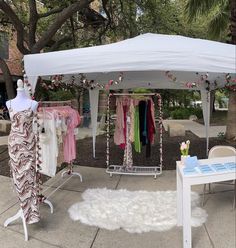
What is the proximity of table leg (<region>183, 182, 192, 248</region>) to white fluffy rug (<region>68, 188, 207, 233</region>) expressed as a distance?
623 millimetres

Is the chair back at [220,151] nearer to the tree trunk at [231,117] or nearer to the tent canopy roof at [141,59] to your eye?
the tent canopy roof at [141,59]

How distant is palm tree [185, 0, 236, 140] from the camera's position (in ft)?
35.2

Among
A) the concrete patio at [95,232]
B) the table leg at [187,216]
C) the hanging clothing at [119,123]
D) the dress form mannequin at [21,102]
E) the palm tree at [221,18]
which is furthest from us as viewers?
the palm tree at [221,18]

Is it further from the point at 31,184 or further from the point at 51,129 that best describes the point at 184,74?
the point at 31,184

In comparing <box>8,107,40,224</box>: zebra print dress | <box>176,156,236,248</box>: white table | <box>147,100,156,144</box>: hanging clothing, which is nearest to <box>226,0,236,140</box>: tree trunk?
<box>147,100,156,144</box>: hanging clothing

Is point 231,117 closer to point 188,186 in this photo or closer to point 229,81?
point 229,81

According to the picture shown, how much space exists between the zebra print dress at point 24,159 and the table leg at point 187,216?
1934 mm

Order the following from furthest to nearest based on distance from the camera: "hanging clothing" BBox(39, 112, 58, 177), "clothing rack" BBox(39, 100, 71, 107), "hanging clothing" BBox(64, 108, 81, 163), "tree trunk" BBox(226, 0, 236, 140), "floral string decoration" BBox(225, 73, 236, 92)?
"tree trunk" BBox(226, 0, 236, 140)
"hanging clothing" BBox(64, 108, 81, 163)
"clothing rack" BBox(39, 100, 71, 107)
"floral string decoration" BBox(225, 73, 236, 92)
"hanging clothing" BBox(39, 112, 58, 177)

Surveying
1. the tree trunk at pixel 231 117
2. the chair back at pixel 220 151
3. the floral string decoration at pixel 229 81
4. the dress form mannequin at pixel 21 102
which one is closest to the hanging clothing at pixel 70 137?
the dress form mannequin at pixel 21 102

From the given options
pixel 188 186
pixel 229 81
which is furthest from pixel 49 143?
pixel 229 81

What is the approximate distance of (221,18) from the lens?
13.7 metres

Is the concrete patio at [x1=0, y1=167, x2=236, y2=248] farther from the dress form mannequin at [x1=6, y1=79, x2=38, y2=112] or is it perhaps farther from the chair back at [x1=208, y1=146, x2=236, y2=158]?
the dress form mannequin at [x1=6, y1=79, x2=38, y2=112]

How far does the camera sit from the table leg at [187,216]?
4.01 m

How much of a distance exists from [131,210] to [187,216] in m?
1.45
